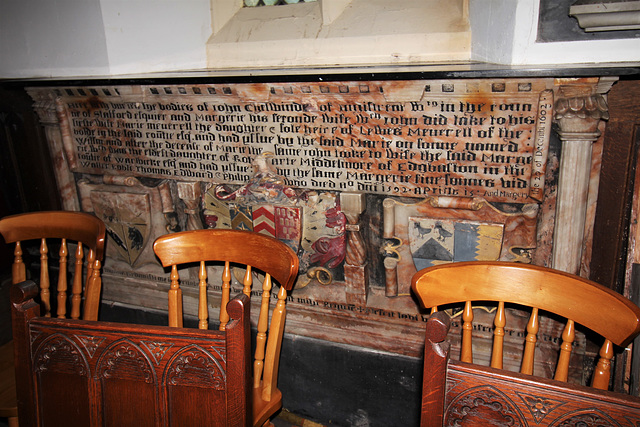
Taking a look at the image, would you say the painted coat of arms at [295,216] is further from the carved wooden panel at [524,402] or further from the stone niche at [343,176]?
the carved wooden panel at [524,402]

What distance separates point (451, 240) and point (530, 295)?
67cm

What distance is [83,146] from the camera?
103 inches

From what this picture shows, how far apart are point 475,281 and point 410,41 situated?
1115 millimetres

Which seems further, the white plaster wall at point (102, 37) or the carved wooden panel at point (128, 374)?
the white plaster wall at point (102, 37)

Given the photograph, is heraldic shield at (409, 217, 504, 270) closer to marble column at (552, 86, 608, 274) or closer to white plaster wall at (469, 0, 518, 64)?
marble column at (552, 86, 608, 274)

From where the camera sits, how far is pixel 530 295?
1370 mm

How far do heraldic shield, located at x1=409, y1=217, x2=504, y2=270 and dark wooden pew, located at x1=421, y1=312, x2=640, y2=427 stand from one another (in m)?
1.09

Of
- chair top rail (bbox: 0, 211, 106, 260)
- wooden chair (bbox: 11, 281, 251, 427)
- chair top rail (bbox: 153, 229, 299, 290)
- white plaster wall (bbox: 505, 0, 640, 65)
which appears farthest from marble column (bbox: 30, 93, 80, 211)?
white plaster wall (bbox: 505, 0, 640, 65)

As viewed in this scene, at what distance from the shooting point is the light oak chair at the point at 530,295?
1255 mm

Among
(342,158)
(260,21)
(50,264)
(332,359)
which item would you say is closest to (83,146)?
(50,264)

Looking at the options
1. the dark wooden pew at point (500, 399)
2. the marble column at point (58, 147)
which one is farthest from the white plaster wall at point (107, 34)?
the dark wooden pew at point (500, 399)

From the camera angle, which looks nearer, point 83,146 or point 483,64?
point 483,64

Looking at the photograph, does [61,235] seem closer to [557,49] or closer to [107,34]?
[107,34]

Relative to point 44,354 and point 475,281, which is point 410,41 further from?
point 44,354
